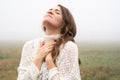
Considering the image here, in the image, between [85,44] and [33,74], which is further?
[85,44]

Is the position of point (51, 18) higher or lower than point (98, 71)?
higher

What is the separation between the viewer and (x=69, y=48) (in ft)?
3.58

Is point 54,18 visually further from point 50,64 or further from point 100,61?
point 100,61

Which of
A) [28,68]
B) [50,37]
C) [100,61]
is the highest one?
[50,37]

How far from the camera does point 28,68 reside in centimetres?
110

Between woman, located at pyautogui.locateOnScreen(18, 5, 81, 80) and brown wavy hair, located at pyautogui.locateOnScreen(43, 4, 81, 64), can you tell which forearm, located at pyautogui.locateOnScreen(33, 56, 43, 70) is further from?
brown wavy hair, located at pyautogui.locateOnScreen(43, 4, 81, 64)

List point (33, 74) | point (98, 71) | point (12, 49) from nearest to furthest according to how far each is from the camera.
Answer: point (33, 74) → point (98, 71) → point (12, 49)

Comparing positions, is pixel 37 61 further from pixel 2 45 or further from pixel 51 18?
pixel 2 45

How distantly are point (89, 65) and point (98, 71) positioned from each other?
4.7 inches

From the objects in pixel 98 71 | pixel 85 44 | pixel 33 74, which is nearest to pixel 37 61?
pixel 33 74

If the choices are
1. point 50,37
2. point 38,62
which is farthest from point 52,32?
point 38,62

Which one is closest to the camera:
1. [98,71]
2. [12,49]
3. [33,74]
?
[33,74]

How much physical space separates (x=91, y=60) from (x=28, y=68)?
5.89 ft

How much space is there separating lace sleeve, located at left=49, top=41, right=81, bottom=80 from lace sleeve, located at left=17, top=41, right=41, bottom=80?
67mm
